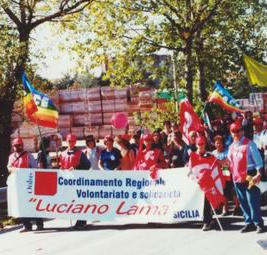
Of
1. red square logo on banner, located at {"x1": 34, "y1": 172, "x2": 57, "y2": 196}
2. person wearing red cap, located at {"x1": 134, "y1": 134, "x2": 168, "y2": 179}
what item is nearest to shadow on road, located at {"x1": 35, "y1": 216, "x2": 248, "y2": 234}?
red square logo on banner, located at {"x1": 34, "y1": 172, "x2": 57, "y2": 196}

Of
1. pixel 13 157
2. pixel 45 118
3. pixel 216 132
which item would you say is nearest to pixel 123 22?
pixel 216 132

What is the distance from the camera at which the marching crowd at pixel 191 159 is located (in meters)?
9.11

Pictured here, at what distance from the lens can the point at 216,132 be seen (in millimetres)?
15203

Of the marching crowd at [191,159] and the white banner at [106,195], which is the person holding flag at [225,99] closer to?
the marching crowd at [191,159]

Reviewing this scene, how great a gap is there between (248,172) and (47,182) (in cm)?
379

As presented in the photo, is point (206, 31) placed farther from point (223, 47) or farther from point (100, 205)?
point (100, 205)

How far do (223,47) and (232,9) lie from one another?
1.53 metres

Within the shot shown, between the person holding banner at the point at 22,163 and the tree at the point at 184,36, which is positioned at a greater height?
the tree at the point at 184,36

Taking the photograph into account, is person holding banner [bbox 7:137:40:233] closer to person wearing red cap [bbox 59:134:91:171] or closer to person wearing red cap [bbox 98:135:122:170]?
person wearing red cap [bbox 59:134:91:171]

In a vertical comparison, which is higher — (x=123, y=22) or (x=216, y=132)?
(x=123, y=22)

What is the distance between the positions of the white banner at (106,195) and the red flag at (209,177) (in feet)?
0.64

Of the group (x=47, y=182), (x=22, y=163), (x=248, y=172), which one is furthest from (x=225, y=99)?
(x=22, y=163)

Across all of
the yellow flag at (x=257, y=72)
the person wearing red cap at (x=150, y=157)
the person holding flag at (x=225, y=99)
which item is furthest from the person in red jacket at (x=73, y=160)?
the yellow flag at (x=257, y=72)

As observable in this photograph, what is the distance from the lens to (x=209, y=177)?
9.56m
